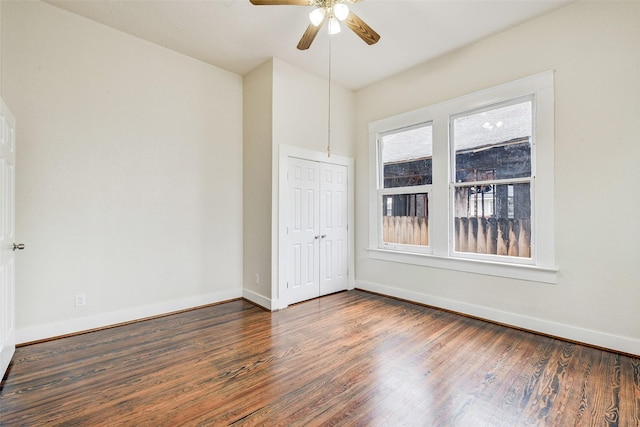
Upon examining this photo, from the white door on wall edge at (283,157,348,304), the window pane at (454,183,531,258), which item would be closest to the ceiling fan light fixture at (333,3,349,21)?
the white door on wall edge at (283,157,348,304)

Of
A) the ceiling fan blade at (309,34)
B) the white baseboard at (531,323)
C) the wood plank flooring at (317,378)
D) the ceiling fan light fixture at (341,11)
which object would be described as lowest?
the wood plank flooring at (317,378)

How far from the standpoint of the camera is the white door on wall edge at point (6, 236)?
2152mm

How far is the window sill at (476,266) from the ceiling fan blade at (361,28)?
2596 millimetres

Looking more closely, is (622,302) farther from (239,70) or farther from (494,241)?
(239,70)

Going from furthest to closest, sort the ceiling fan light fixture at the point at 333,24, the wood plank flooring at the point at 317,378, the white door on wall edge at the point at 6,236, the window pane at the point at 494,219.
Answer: the window pane at the point at 494,219 → the ceiling fan light fixture at the point at 333,24 → the white door on wall edge at the point at 6,236 → the wood plank flooring at the point at 317,378

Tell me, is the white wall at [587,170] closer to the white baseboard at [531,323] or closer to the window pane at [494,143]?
the white baseboard at [531,323]

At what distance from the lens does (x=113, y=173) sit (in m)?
3.21

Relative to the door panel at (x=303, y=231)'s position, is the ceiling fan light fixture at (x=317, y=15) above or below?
above

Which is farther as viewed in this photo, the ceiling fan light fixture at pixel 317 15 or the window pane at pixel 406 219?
the window pane at pixel 406 219

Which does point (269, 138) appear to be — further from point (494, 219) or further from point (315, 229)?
point (494, 219)

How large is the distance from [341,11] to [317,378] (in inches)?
109

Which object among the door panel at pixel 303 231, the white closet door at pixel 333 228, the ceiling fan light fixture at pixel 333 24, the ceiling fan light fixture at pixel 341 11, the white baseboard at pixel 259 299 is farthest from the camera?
the white closet door at pixel 333 228

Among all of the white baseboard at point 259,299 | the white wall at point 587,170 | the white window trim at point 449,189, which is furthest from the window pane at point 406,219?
the white baseboard at point 259,299

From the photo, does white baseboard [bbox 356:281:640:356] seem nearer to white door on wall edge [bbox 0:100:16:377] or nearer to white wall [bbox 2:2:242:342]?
white wall [bbox 2:2:242:342]
